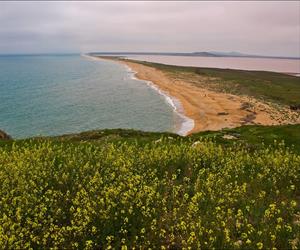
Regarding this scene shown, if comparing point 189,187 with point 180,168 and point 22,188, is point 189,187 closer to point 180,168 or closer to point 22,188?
point 180,168

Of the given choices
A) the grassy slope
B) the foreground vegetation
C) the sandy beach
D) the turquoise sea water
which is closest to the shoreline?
the sandy beach

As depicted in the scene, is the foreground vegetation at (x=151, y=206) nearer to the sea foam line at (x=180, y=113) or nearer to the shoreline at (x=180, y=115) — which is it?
the shoreline at (x=180, y=115)

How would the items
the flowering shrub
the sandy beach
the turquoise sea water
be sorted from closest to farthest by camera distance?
the flowering shrub, the sandy beach, the turquoise sea water

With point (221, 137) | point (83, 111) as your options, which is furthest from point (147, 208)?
point (83, 111)

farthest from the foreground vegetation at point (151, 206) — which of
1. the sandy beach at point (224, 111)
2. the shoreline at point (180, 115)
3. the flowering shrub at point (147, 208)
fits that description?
the sandy beach at point (224, 111)

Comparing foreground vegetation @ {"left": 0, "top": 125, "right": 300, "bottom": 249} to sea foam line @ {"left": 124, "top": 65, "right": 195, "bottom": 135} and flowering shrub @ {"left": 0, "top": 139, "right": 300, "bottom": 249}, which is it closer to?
flowering shrub @ {"left": 0, "top": 139, "right": 300, "bottom": 249}

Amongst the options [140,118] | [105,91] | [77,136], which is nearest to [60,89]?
[105,91]

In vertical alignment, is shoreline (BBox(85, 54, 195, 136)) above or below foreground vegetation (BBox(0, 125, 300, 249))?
below
